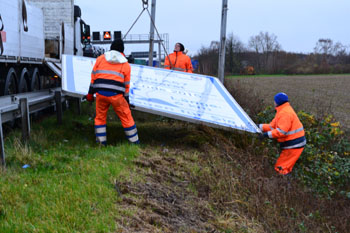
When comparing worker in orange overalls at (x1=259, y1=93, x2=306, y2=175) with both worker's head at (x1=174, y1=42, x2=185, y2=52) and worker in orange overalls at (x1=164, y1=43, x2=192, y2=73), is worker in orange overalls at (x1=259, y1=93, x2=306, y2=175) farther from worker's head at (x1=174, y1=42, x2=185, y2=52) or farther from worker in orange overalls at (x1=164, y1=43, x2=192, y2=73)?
worker's head at (x1=174, y1=42, x2=185, y2=52)

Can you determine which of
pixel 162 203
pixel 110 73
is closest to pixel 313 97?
pixel 110 73

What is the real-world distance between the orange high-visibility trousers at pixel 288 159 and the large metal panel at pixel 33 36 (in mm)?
6165

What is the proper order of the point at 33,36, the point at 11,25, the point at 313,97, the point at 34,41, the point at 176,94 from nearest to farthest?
the point at 176,94 < the point at 11,25 < the point at 33,36 < the point at 34,41 < the point at 313,97

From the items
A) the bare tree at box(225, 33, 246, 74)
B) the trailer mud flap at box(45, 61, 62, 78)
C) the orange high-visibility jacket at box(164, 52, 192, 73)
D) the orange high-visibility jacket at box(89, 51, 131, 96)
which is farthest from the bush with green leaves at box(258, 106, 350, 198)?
the bare tree at box(225, 33, 246, 74)

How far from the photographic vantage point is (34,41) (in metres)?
10.2

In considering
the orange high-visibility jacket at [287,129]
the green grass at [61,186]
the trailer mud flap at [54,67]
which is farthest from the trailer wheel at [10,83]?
the orange high-visibility jacket at [287,129]

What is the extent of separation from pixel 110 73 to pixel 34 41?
4.64m

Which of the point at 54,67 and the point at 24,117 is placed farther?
the point at 54,67

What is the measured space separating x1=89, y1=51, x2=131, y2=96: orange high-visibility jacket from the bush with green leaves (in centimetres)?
302

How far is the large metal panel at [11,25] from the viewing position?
790 cm

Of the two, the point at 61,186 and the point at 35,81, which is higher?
the point at 35,81

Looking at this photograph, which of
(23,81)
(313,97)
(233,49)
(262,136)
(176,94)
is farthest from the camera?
(233,49)

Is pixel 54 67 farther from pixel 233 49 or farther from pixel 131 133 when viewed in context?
pixel 233 49

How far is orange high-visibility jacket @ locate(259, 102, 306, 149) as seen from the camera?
672cm
